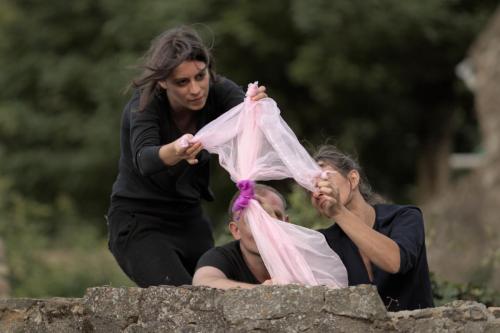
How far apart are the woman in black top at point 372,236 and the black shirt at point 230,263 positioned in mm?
391

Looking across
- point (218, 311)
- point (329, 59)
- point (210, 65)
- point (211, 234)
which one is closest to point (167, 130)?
point (210, 65)

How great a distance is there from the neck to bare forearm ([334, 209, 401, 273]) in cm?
73

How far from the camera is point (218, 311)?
475 centimetres

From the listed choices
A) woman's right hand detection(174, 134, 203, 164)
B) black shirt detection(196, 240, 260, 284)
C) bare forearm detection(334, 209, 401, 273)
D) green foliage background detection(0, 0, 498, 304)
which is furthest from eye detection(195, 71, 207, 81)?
green foliage background detection(0, 0, 498, 304)

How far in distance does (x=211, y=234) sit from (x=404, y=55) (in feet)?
44.7

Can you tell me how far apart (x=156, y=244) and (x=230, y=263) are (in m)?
0.55

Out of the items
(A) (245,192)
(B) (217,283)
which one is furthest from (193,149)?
(B) (217,283)

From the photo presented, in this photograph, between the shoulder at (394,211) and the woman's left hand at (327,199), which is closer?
the woman's left hand at (327,199)

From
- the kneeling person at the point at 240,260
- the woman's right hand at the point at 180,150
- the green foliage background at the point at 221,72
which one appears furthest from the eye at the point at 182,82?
the green foliage background at the point at 221,72

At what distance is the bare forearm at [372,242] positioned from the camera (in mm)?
4910

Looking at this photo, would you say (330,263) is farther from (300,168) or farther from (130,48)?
(130,48)

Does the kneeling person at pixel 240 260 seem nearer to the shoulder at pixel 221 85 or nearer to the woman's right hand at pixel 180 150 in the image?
the woman's right hand at pixel 180 150

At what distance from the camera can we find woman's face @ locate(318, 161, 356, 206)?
531cm

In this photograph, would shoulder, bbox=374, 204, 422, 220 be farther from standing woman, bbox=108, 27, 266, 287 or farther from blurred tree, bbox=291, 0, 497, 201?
blurred tree, bbox=291, 0, 497, 201
